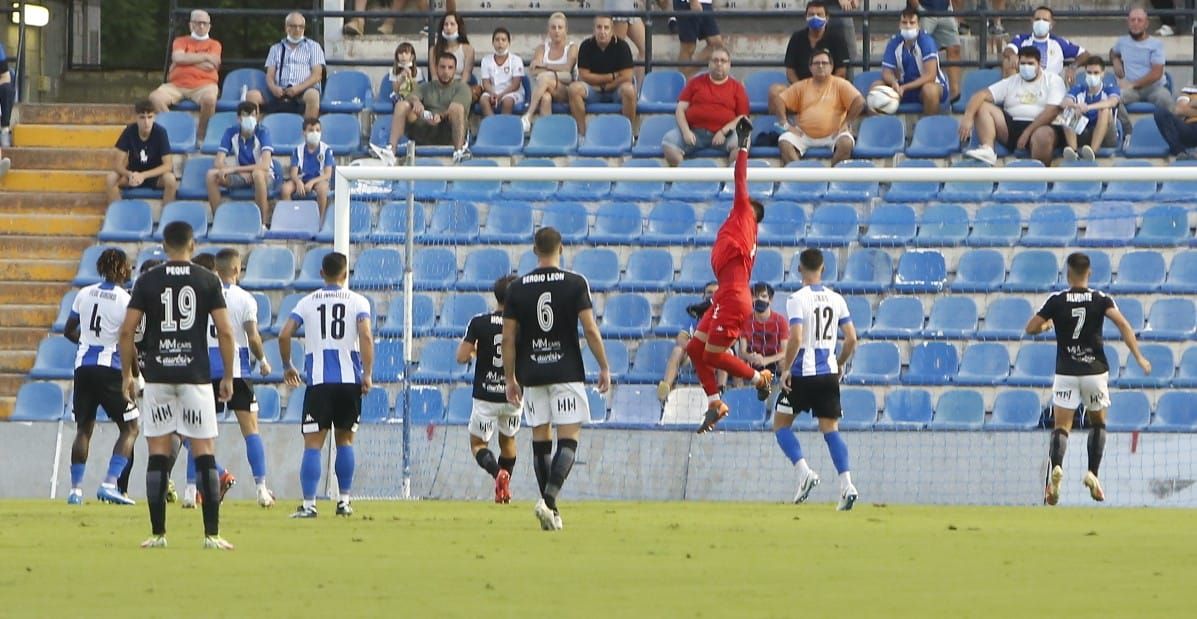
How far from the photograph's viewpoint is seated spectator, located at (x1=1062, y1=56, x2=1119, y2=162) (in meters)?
21.7

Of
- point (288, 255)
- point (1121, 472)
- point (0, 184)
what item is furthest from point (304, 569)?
point (0, 184)

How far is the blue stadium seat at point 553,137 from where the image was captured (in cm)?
2283

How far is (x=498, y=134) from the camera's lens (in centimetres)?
2317

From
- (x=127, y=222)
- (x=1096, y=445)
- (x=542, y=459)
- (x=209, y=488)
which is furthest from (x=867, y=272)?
(x=209, y=488)

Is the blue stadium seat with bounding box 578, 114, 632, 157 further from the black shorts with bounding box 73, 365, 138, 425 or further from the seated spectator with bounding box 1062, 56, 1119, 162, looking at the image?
the black shorts with bounding box 73, 365, 138, 425

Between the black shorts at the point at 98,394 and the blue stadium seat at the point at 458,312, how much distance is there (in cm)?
403

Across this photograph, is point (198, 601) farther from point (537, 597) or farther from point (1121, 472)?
point (1121, 472)

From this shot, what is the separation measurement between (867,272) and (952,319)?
3.22 feet

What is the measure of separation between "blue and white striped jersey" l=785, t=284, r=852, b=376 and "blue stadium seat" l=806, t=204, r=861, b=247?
12.7ft

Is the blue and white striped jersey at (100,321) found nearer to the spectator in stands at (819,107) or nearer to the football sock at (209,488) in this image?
the football sock at (209,488)

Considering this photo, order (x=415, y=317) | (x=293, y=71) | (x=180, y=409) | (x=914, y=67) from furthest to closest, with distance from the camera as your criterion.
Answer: (x=293, y=71)
(x=914, y=67)
(x=415, y=317)
(x=180, y=409)

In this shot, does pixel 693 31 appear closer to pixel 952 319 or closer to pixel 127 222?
pixel 952 319

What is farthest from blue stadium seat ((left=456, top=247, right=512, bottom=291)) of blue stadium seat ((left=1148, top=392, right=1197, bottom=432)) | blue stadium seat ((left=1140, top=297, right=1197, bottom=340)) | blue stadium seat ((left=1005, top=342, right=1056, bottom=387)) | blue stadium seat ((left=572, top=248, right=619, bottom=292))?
blue stadium seat ((left=1148, top=392, right=1197, bottom=432))

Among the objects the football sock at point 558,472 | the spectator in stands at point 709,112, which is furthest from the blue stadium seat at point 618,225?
the football sock at point 558,472
